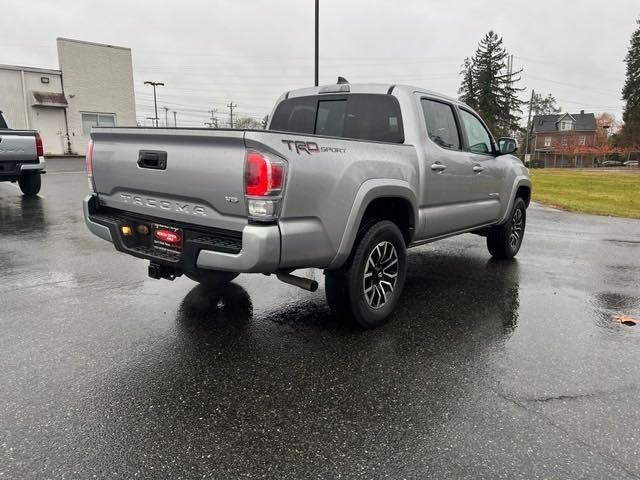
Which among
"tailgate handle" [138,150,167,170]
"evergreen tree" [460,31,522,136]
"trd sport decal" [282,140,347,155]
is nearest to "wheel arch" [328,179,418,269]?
"trd sport decal" [282,140,347,155]

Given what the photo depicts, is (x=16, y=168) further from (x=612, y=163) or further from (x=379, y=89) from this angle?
(x=612, y=163)

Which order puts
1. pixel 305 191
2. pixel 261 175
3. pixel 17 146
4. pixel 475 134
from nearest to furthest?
pixel 261 175 → pixel 305 191 → pixel 475 134 → pixel 17 146

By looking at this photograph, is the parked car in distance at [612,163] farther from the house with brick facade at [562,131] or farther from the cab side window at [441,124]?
the cab side window at [441,124]

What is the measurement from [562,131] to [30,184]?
92.6 metres

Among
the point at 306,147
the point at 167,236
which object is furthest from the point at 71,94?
the point at 306,147

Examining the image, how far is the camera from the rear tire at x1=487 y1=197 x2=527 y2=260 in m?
6.48

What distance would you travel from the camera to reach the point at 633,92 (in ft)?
214

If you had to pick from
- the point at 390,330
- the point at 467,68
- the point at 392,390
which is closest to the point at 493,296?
the point at 390,330

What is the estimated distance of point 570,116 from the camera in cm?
8725

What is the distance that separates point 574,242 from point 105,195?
7.52 meters

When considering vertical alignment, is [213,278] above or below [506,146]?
below

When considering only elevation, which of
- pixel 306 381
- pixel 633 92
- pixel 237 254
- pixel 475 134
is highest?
pixel 633 92

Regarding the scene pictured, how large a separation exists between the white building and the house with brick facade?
72.3 m

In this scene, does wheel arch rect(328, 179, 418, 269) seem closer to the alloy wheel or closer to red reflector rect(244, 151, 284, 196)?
the alloy wheel
